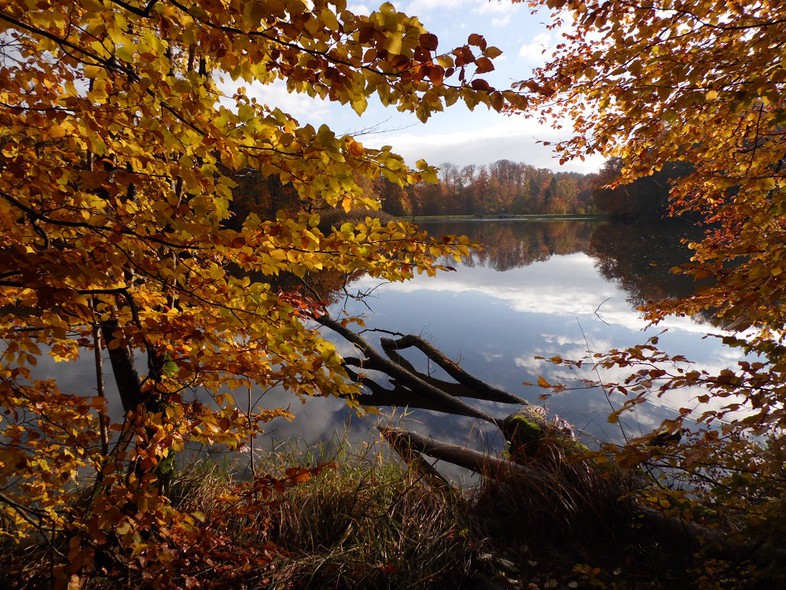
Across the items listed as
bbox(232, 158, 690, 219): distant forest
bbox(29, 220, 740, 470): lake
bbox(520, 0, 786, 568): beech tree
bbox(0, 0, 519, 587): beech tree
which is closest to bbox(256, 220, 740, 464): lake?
bbox(29, 220, 740, 470): lake

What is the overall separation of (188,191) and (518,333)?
9.68 m

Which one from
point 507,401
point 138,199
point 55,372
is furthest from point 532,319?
point 55,372

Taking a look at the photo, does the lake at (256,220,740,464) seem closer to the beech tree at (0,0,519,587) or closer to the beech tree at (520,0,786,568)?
the beech tree at (520,0,786,568)

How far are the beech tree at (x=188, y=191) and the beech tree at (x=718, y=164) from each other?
818mm

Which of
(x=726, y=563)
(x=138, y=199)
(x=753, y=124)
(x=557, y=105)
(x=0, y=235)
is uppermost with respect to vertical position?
(x=557, y=105)

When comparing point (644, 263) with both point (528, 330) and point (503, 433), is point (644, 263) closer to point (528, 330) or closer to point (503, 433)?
point (528, 330)

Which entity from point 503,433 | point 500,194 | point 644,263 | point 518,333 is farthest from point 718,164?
point 500,194

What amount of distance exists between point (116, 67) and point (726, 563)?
4536 millimetres

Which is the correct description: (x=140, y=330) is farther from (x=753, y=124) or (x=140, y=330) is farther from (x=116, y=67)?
(x=753, y=124)

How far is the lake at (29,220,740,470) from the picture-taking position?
20.2ft

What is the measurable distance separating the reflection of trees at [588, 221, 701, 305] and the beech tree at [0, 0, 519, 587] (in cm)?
887

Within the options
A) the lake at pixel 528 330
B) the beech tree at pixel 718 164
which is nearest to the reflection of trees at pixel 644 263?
the lake at pixel 528 330

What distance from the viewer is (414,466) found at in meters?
4.34

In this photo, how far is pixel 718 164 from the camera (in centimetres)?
426
